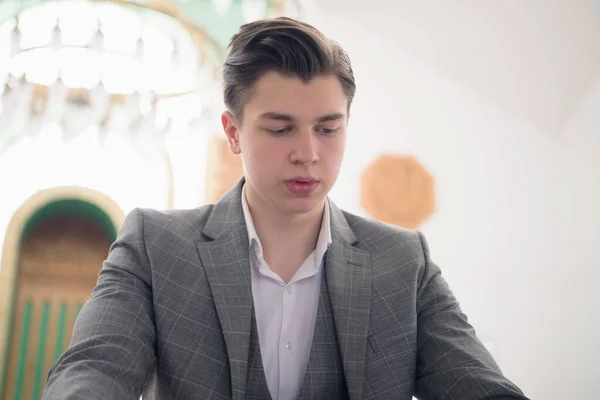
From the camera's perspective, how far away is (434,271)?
56.6 inches

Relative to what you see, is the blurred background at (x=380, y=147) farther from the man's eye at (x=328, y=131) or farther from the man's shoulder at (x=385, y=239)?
the man's eye at (x=328, y=131)

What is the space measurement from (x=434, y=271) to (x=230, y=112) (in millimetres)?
640

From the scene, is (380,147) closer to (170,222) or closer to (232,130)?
(232,130)

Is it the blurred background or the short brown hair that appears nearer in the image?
the short brown hair

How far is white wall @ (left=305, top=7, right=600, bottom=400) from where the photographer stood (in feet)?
8.26

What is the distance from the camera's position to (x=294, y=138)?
Answer: 4.06ft

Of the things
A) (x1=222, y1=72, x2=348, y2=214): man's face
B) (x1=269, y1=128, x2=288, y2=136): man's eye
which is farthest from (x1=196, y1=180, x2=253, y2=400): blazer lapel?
(x1=269, y1=128, x2=288, y2=136): man's eye

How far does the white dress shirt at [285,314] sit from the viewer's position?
1.25m

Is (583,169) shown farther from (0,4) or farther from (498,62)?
(0,4)

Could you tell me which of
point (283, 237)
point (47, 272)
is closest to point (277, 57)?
point (283, 237)

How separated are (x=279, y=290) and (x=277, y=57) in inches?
20.9

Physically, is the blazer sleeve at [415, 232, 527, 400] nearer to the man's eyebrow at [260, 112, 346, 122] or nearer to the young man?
the young man

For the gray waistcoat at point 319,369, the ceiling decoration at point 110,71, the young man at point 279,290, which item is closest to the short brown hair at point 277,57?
the young man at point 279,290

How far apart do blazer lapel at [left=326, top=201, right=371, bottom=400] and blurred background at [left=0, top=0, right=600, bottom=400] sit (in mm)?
1103
